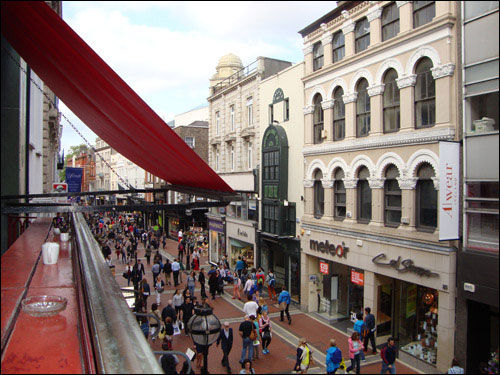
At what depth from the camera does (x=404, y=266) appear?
14750 mm

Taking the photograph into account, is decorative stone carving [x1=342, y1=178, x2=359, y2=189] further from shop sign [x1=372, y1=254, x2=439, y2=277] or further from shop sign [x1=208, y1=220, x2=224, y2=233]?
shop sign [x1=208, y1=220, x2=224, y2=233]

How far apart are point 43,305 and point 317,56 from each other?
63.9ft

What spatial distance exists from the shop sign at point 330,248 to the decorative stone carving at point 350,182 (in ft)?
8.58

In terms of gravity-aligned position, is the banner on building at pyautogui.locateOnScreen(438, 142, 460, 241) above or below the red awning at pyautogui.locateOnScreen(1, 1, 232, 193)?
below

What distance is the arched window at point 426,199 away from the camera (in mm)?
14133

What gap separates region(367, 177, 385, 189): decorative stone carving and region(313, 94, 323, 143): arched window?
4.46 metres

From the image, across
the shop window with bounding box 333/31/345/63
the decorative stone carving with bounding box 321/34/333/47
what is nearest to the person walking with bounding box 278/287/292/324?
the shop window with bounding box 333/31/345/63

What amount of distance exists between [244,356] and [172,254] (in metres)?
25.0

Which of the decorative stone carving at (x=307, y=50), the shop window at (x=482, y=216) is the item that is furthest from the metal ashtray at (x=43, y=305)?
the decorative stone carving at (x=307, y=50)

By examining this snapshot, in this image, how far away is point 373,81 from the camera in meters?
16.5

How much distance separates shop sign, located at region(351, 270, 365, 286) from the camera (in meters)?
17.2

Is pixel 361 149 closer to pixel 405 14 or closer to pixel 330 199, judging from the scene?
pixel 330 199

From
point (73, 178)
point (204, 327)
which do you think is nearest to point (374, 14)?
point (204, 327)

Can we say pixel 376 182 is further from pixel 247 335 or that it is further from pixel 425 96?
pixel 247 335
